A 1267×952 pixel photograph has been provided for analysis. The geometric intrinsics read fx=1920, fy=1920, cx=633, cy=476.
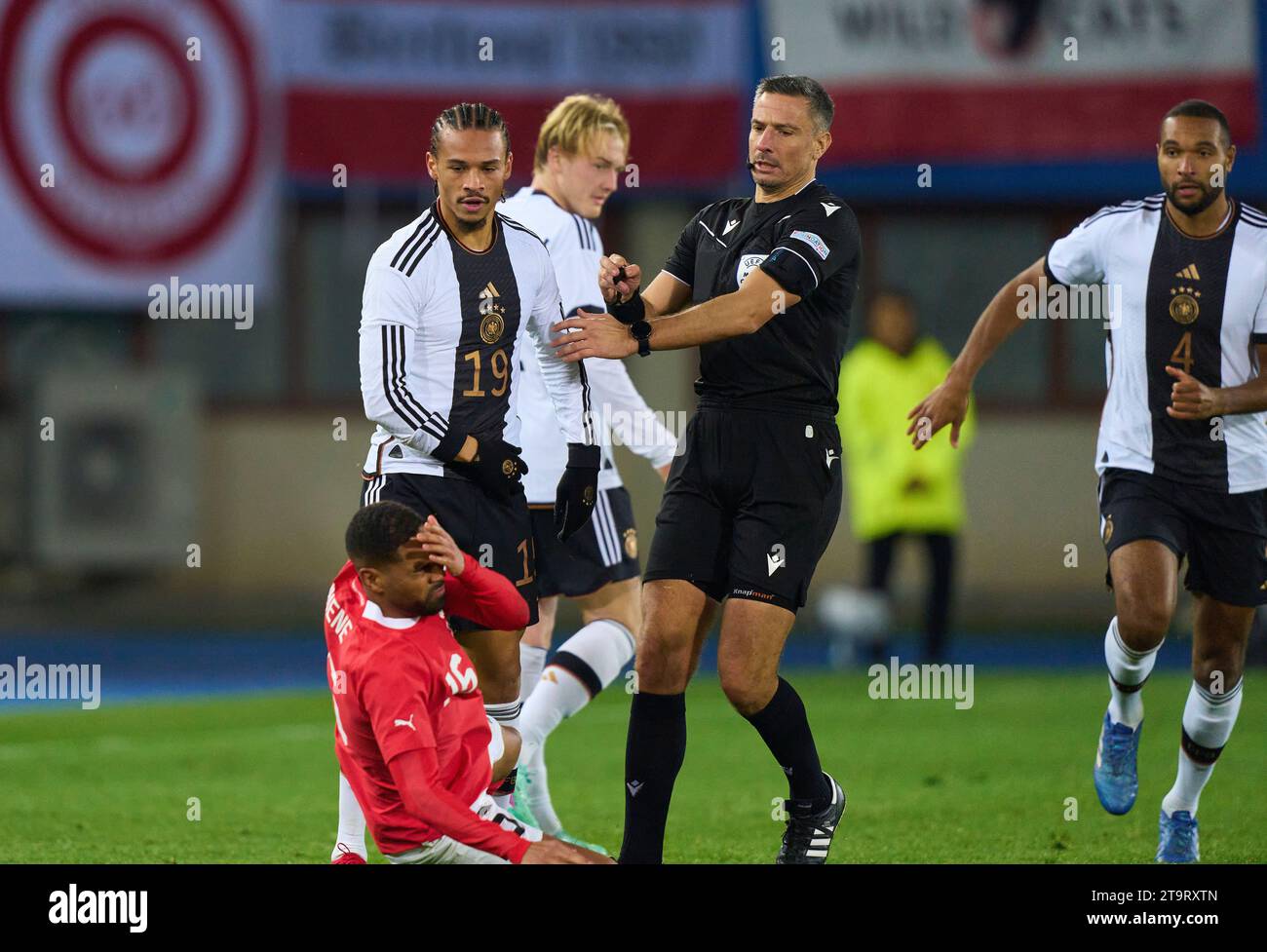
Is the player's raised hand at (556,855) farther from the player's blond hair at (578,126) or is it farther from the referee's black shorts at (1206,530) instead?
the player's blond hair at (578,126)

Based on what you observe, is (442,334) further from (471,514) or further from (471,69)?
(471,69)

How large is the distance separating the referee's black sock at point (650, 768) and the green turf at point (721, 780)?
85cm

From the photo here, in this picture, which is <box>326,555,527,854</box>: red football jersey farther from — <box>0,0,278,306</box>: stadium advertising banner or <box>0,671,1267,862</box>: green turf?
<box>0,0,278,306</box>: stadium advertising banner

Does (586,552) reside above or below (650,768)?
above

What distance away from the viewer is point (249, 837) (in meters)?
7.07

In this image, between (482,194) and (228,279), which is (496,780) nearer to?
(482,194)

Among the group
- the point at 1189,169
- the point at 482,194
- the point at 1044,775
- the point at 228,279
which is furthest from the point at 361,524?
the point at 228,279

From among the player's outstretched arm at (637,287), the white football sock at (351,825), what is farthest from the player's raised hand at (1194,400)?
the white football sock at (351,825)

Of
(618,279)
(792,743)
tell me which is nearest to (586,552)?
(792,743)

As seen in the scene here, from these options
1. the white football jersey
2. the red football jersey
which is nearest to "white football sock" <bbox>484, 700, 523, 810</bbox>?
the red football jersey

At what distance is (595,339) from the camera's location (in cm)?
586

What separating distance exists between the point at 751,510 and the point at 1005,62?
11037 mm

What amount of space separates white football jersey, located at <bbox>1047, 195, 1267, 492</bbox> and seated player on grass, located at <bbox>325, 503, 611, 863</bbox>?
255cm

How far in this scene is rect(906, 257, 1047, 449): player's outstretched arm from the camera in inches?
262
